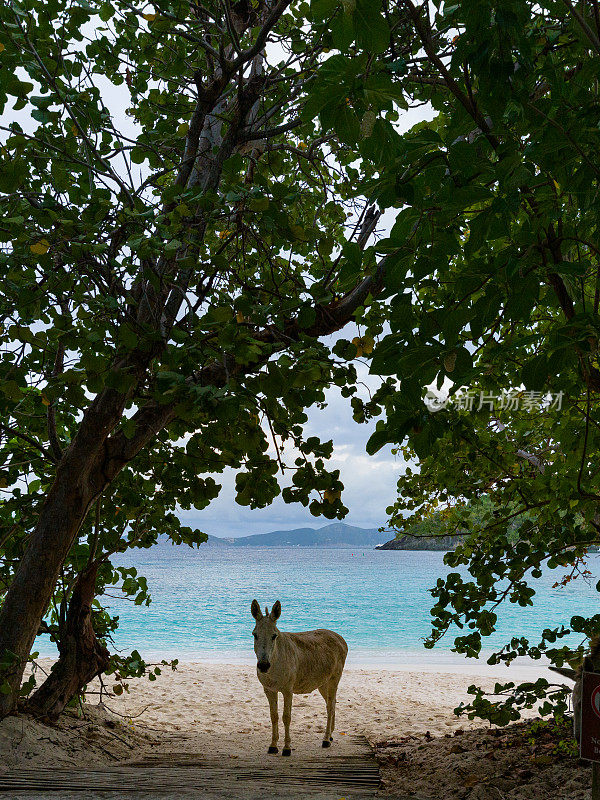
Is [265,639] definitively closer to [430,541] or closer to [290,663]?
[290,663]

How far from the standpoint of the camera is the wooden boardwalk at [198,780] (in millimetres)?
3598

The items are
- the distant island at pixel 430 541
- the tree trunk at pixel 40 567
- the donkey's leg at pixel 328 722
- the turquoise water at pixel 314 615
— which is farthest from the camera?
the turquoise water at pixel 314 615

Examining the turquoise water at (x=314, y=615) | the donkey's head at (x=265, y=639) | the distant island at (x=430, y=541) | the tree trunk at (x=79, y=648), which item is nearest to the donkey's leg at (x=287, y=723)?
the donkey's head at (x=265, y=639)

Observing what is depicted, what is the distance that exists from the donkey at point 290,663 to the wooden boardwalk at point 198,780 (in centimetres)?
93

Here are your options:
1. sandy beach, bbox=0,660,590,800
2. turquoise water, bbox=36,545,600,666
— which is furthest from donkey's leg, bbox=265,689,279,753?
turquoise water, bbox=36,545,600,666

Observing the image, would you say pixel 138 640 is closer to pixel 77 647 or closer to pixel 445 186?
pixel 77 647

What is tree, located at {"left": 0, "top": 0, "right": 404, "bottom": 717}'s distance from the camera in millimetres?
2814

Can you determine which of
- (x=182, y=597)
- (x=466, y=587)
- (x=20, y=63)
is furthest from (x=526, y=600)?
(x=182, y=597)

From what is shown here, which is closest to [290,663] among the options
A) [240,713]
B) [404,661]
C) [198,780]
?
[198,780]

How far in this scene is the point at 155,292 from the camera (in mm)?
4441

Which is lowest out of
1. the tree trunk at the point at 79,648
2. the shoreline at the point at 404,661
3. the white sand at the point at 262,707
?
the shoreline at the point at 404,661

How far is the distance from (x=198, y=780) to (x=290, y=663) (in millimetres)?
2372

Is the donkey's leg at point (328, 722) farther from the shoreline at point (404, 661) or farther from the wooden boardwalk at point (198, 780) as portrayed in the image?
the shoreline at point (404, 661)

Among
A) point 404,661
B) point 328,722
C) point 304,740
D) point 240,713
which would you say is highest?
point 328,722
